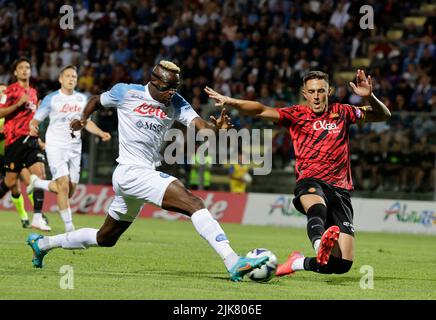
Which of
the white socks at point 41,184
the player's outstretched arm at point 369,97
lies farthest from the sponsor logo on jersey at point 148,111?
the white socks at point 41,184

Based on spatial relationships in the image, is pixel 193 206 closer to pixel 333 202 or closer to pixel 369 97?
pixel 333 202

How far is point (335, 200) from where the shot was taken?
10742 mm

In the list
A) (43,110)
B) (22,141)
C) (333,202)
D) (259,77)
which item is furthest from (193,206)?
(259,77)

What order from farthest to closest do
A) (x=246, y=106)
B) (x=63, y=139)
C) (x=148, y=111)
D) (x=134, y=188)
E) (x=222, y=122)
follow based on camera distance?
(x=63, y=139)
(x=148, y=111)
(x=246, y=106)
(x=134, y=188)
(x=222, y=122)

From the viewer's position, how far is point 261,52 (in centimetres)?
2759

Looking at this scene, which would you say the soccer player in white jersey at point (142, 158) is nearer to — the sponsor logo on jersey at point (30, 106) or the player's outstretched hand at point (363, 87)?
the player's outstretched hand at point (363, 87)

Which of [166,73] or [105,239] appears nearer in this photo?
[166,73]

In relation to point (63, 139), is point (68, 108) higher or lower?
higher

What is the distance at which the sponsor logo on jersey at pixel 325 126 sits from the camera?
10938mm

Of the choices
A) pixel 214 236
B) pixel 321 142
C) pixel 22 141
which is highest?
pixel 321 142

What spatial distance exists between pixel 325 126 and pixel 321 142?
0.66 feet

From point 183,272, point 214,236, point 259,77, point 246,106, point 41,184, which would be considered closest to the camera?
point 214,236

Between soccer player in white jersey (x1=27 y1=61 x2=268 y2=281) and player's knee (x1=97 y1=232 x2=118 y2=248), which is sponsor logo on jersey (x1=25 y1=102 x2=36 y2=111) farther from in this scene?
player's knee (x1=97 y1=232 x2=118 y2=248)

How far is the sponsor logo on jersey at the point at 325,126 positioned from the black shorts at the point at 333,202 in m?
0.60
